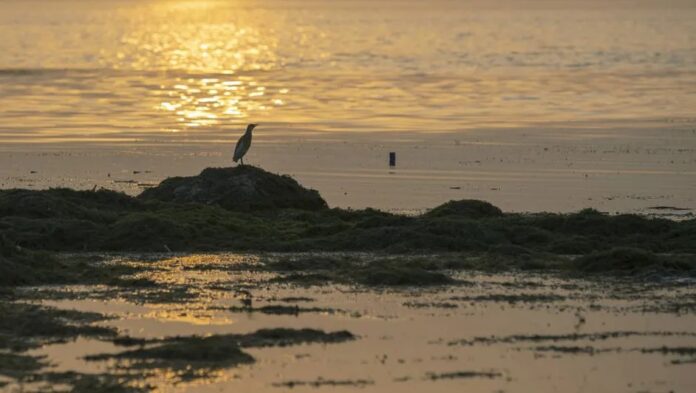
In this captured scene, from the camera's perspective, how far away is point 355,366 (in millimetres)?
14328

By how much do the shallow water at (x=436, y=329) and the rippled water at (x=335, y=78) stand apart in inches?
871

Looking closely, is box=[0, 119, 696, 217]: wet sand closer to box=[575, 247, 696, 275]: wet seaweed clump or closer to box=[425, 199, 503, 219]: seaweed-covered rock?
box=[425, 199, 503, 219]: seaweed-covered rock

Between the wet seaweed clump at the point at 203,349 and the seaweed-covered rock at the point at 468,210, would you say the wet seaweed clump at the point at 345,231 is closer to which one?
the seaweed-covered rock at the point at 468,210

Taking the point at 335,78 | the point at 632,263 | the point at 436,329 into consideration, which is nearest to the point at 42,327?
the point at 436,329

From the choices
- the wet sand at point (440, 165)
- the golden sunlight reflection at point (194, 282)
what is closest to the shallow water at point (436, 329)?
the golden sunlight reflection at point (194, 282)

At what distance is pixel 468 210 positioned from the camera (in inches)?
948

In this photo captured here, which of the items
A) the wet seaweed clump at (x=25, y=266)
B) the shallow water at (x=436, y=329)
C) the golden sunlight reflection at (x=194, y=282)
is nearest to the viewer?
the shallow water at (x=436, y=329)

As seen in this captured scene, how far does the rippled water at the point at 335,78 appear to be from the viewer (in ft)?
150

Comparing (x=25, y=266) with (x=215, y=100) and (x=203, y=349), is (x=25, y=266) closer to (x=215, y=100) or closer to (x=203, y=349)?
(x=203, y=349)

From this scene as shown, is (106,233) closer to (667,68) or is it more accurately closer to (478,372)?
(478,372)

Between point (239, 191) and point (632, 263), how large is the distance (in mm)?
8614

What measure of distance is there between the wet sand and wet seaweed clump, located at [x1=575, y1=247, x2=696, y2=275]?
6495 mm

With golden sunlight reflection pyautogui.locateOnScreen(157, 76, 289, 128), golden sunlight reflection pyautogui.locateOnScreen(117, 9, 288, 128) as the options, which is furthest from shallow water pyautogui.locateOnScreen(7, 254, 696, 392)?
golden sunlight reflection pyautogui.locateOnScreen(157, 76, 289, 128)

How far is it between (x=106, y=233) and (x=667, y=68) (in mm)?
58546
